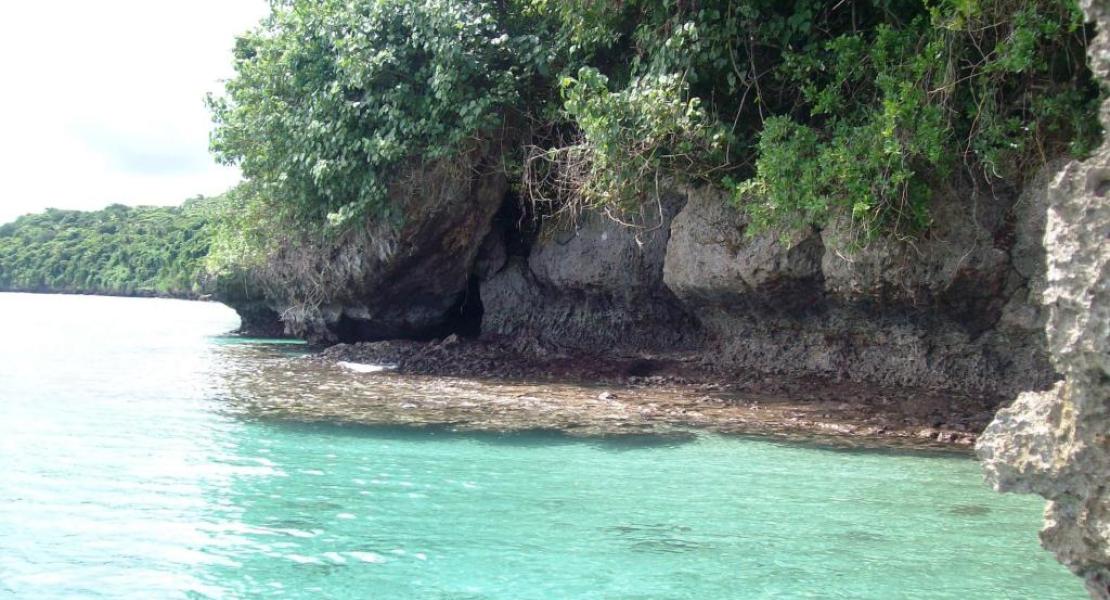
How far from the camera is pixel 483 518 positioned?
4.61m

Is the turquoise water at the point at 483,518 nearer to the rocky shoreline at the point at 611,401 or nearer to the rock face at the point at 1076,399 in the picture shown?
the rocky shoreline at the point at 611,401

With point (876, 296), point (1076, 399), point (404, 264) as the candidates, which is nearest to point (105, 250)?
point (404, 264)

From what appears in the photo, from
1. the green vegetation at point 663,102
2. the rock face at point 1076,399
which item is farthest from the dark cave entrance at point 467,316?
the rock face at point 1076,399

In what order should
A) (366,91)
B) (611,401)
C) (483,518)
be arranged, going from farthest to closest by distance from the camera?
(366,91) < (611,401) < (483,518)

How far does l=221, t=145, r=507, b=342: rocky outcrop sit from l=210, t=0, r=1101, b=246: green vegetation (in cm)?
41

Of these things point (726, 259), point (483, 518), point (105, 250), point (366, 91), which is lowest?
point (483, 518)

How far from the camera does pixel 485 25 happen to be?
34.7 feet

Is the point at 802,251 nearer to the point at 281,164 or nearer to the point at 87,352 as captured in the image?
the point at 281,164

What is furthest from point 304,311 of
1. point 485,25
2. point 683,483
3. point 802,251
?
Answer: point 683,483

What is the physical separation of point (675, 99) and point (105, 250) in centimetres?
5360

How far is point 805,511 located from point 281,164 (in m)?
9.86

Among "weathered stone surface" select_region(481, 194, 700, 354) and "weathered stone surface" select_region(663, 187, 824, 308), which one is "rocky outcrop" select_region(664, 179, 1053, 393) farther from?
"weathered stone surface" select_region(481, 194, 700, 354)

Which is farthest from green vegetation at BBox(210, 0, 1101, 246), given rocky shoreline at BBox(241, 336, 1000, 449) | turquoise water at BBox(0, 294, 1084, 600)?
turquoise water at BBox(0, 294, 1084, 600)

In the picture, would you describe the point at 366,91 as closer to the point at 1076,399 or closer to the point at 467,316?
the point at 467,316
